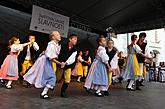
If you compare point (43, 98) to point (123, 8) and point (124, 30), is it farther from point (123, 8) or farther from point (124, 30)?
point (124, 30)

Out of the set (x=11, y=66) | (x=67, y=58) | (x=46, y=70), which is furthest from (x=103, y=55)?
(x=11, y=66)

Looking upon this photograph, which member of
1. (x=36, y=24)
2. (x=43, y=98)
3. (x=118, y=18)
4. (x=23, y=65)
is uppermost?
(x=118, y=18)

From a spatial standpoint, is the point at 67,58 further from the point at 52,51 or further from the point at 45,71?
the point at 45,71

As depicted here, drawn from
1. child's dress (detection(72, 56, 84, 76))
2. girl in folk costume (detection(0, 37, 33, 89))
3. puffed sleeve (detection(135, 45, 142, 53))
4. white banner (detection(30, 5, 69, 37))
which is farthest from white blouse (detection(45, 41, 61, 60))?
child's dress (detection(72, 56, 84, 76))

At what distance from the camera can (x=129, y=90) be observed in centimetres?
658

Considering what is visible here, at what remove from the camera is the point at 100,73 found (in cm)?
511

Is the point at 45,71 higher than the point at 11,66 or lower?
lower

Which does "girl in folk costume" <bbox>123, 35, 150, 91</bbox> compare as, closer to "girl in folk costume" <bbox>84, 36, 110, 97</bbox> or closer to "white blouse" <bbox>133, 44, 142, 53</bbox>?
"white blouse" <bbox>133, 44, 142, 53</bbox>

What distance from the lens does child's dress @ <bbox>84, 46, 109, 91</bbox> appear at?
5.06 m

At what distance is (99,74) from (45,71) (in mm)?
1221

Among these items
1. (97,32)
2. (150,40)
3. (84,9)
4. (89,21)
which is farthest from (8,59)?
(150,40)

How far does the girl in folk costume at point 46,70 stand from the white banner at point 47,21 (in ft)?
11.9

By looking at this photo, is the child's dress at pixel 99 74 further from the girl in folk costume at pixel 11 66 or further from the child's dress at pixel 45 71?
the girl in folk costume at pixel 11 66

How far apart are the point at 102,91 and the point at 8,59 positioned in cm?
242
